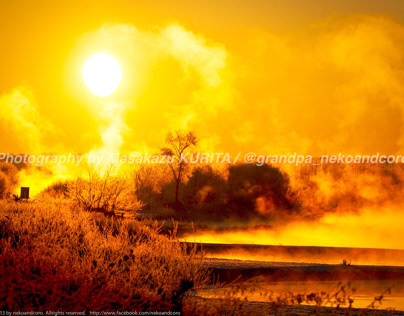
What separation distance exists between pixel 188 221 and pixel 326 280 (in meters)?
23.5

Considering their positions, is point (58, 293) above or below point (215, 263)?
below

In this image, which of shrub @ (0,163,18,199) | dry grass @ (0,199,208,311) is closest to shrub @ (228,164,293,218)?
shrub @ (0,163,18,199)

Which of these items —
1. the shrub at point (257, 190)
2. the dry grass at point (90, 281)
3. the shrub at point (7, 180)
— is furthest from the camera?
the shrub at point (257, 190)

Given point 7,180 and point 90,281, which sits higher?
point 7,180

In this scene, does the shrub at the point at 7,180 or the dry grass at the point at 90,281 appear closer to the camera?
the dry grass at the point at 90,281

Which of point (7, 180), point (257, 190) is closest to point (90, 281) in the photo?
point (257, 190)

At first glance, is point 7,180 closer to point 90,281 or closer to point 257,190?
point 257,190

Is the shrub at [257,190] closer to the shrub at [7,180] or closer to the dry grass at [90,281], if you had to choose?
the shrub at [7,180]

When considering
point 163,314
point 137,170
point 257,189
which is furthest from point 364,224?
point 163,314

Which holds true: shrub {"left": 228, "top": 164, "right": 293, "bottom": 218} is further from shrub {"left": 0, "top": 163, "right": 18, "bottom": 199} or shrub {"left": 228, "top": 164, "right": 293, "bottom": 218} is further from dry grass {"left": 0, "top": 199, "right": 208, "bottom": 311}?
dry grass {"left": 0, "top": 199, "right": 208, "bottom": 311}

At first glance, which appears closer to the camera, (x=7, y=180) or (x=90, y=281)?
(x=90, y=281)

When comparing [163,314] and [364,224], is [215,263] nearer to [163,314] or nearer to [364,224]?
[163,314]

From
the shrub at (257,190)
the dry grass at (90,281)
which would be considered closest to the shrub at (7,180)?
the shrub at (257,190)

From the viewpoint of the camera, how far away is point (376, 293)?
14133 millimetres
